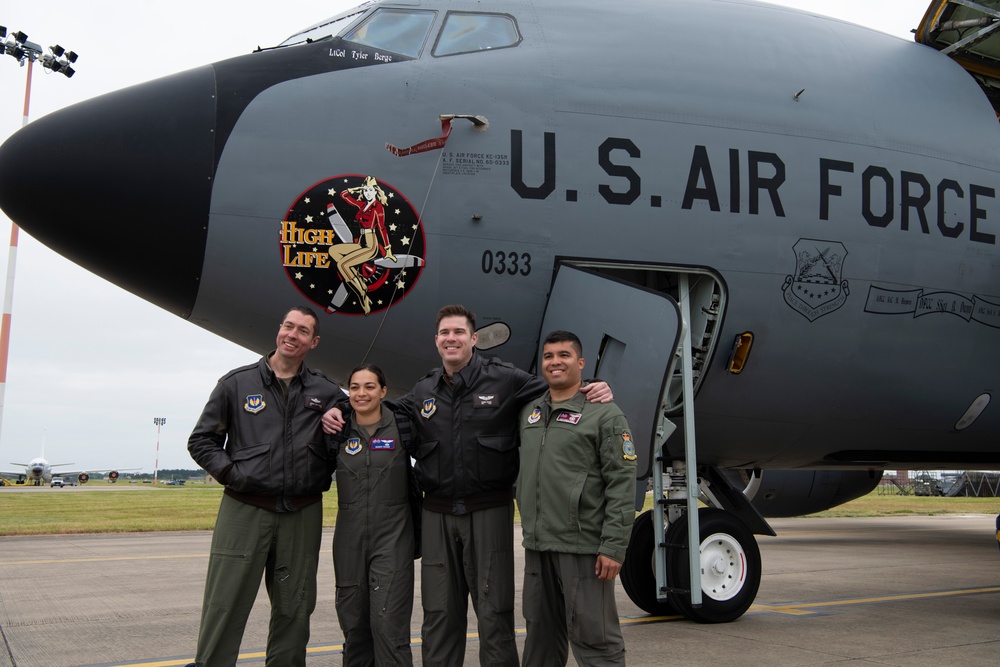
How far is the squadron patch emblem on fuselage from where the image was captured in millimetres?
5883

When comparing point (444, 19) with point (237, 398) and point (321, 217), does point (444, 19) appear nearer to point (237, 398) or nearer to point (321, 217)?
point (321, 217)

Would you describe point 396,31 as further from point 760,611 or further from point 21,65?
point 21,65

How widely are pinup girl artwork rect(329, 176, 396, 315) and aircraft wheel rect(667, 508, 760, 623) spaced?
3.01 meters

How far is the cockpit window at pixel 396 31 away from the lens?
6.58 m

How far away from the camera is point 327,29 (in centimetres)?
698

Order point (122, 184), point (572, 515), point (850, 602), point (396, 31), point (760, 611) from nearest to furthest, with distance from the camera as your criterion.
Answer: point (572, 515) → point (122, 184) → point (396, 31) → point (760, 611) → point (850, 602)

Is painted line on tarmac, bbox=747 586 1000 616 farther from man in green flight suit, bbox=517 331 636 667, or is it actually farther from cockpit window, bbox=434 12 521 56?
cockpit window, bbox=434 12 521 56

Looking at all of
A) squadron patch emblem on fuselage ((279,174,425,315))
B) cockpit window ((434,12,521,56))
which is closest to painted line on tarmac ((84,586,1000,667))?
squadron patch emblem on fuselage ((279,174,425,315))

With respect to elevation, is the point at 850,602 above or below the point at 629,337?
below

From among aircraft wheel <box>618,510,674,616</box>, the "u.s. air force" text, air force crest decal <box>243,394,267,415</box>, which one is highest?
the "u.s. air force" text

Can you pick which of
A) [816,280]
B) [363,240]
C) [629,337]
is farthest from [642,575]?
[363,240]

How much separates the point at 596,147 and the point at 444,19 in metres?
1.58

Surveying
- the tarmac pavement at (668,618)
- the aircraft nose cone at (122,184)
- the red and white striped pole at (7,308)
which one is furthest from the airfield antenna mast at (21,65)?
the aircraft nose cone at (122,184)

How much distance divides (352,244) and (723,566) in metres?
3.84
